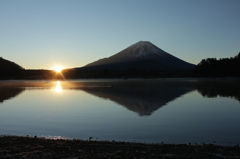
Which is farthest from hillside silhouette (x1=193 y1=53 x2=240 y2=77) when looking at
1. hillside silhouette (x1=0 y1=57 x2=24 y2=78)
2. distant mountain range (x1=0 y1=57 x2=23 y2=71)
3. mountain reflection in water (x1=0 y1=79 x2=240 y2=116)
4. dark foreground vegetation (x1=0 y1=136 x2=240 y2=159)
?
distant mountain range (x1=0 y1=57 x2=23 y2=71)

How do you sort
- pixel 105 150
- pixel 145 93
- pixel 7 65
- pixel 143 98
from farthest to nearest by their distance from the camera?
pixel 7 65 < pixel 145 93 < pixel 143 98 < pixel 105 150

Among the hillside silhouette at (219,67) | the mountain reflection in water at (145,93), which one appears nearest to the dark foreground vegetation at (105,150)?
the mountain reflection in water at (145,93)

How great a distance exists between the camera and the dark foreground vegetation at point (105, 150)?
27.0ft

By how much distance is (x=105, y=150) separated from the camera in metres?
8.88

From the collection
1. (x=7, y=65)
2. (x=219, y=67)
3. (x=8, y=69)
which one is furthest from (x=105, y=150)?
(x=7, y=65)

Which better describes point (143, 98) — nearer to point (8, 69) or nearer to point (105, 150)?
point (105, 150)

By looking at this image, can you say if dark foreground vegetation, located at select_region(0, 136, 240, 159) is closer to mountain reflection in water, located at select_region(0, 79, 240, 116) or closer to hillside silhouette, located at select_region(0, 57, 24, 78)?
mountain reflection in water, located at select_region(0, 79, 240, 116)

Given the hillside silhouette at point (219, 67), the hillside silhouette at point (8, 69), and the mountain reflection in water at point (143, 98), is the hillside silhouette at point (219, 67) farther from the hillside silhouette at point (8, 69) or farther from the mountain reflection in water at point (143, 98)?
the hillside silhouette at point (8, 69)

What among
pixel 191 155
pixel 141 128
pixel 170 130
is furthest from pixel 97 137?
pixel 191 155

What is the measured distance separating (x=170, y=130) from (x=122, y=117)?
461cm

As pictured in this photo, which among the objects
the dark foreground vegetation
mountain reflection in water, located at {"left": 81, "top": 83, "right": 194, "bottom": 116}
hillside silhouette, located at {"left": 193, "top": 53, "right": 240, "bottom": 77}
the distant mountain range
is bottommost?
the dark foreground vegetation

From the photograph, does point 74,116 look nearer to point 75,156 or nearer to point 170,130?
point 170,130

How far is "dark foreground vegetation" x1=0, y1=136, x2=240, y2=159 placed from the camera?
8219 millimetres

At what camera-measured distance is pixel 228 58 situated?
387 feet
